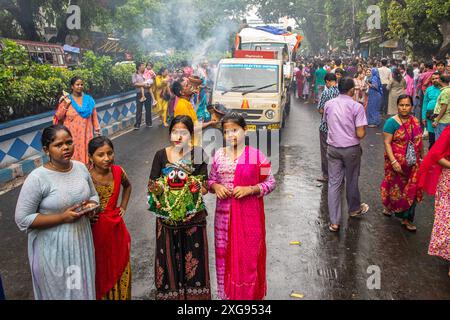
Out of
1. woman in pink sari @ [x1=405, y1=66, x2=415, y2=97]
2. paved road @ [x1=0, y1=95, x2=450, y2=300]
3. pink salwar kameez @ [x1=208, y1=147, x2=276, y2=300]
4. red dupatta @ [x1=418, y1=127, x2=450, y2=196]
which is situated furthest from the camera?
woman in pink sari @ [x1=405, y1=66, x2=415, y2=97]

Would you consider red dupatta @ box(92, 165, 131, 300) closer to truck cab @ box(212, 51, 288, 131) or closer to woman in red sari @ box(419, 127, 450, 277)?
woman in red sari @ box(419, 127, 450, 277)

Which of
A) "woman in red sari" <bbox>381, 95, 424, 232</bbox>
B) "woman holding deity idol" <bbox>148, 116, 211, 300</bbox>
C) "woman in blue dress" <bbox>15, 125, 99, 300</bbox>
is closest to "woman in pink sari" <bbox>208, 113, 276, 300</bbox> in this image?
"woman holding deity idol" <bbox>148, 116, 211, 300</bbox>

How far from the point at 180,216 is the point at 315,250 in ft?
7.41

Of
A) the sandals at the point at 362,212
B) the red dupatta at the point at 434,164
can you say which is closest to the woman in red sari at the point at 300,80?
the sandals at the point at 362,212

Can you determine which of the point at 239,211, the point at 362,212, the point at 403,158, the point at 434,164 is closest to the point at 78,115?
the point at 239,211

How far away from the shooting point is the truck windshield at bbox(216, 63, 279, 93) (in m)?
11.2

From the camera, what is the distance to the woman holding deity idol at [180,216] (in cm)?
337

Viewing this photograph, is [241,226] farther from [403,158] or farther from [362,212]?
[362,212]

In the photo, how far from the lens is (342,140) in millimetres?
5504

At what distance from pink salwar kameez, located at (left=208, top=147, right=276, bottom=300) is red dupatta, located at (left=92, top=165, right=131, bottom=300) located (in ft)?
2.36

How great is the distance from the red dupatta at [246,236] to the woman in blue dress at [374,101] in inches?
418

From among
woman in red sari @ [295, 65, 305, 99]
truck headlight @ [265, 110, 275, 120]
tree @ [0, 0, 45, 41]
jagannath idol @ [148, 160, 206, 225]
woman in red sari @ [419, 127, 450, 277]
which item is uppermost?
tree @ [0, 0, 45, 41]

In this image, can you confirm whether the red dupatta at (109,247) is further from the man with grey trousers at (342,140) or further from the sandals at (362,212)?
the sandals at (362,212)
